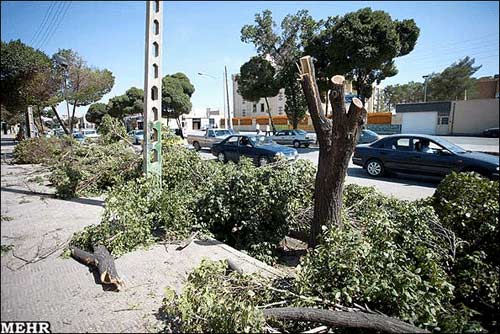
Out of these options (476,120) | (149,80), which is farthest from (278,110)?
(149,80)

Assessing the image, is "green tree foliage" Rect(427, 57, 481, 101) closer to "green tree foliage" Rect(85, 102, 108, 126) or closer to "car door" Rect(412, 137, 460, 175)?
"car door" Rect(412, 137, 460, 175)

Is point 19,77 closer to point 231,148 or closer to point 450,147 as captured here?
point 450,147

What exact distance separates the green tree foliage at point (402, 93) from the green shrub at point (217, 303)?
60502 mm

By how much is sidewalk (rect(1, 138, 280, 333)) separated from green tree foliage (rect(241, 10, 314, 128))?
1764cm

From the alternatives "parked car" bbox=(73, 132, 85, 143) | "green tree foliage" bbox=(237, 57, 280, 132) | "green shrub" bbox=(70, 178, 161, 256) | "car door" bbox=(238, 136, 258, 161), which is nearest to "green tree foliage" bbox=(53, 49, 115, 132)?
"parked car" bbox=(73, 132, 85, 143)

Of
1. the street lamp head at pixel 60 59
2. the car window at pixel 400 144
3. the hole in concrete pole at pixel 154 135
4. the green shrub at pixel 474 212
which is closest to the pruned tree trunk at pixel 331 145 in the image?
the green shrub at pixel 474 212

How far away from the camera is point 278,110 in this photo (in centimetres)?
5488

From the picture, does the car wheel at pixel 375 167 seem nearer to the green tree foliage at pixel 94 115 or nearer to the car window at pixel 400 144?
the car window at pixel 400 144

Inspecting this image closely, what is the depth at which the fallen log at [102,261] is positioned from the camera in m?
3.00

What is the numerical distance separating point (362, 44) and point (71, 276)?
15.8 m

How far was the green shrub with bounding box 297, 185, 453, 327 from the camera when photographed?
227 centimetres

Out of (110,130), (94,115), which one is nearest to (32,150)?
(110,130)

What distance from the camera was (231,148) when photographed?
1277 centimetres

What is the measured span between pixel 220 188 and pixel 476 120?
2662 centimetres
